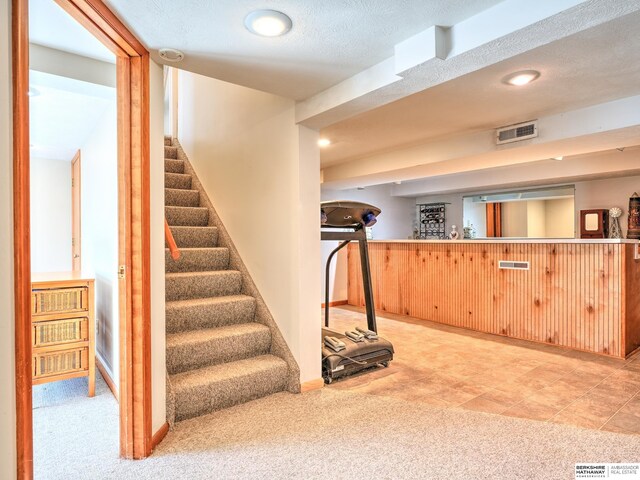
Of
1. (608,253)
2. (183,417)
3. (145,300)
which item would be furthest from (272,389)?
(608,253)

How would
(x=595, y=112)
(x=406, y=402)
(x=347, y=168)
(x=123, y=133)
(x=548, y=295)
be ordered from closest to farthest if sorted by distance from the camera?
1. (x=123, y=133)
2. (x=406, y=402)
3. (x=595, y=112)
4. (x=548, y=295)
5. (x=347, y=168)

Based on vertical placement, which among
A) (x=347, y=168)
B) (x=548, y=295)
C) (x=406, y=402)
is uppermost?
(x=347, y=168)

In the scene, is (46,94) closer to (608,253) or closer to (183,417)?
(183,417)

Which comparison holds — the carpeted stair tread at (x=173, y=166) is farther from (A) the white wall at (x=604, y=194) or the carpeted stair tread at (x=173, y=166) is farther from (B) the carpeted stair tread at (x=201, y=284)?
(A) the white wall at (x=604, y=194)

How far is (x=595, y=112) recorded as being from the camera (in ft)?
10.3

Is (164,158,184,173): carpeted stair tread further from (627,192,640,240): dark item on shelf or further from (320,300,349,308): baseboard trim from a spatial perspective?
(627,192,640,240): dark item on shelf

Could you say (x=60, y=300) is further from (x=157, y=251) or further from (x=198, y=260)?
(x=157, y=251)

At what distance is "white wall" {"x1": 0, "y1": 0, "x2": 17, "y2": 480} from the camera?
1.13m

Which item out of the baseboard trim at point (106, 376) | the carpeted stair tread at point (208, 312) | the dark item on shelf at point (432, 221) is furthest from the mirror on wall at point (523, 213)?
the baseboard trim at point (106, 376)

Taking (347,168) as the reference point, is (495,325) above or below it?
below

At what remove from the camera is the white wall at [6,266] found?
44.6 inches

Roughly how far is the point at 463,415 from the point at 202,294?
2.13 metres

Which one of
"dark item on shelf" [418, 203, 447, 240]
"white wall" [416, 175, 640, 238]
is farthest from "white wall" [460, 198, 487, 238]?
"white wall" [416, 175, 640, 238]

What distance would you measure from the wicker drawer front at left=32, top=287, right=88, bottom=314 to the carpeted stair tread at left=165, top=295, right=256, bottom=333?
583mm
